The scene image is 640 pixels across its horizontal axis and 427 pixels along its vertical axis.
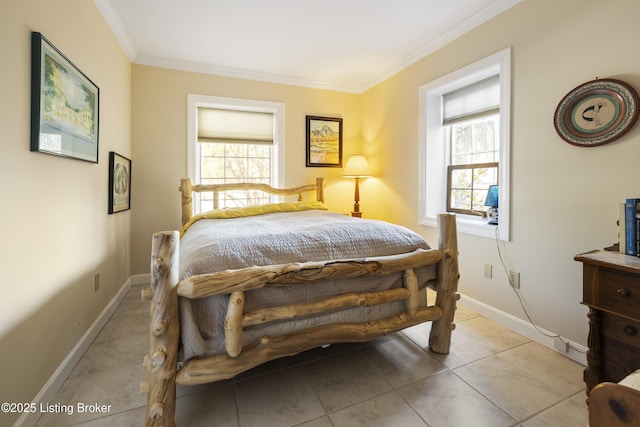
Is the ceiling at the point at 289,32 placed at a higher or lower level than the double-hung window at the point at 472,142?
higher

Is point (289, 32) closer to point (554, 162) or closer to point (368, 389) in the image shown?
point (554, 162)

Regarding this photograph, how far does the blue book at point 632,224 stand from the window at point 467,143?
80 centimetres

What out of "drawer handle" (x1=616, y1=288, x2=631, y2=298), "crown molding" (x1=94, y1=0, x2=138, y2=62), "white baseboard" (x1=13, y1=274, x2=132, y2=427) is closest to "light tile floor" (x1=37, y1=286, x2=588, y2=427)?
"white baseboard" (x1=13, y1=274, x2=132, y2=427)

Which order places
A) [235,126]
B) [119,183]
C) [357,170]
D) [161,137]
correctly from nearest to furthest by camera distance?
[119,183] → [161,137] → [235,126] → [357,170]

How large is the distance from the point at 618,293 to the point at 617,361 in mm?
359

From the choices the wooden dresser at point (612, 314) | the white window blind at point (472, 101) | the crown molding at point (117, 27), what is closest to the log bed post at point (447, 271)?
the wooden dresser at point (612, 314)

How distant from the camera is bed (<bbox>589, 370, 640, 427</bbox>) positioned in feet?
1.69

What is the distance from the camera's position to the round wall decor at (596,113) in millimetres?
1589

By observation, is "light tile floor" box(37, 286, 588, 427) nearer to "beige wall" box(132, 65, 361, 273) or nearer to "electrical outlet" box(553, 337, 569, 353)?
"electrical outlet" box(553, 337, 569, 353)

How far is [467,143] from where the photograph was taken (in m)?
2.86

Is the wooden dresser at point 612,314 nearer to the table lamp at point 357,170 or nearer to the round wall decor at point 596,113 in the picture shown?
the round wall decor at point 596,113

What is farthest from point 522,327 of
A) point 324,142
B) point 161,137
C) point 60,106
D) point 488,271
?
point 161,137

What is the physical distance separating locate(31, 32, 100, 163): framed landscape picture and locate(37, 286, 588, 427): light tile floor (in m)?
1.29

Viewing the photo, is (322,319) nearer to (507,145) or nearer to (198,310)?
(198,310)
